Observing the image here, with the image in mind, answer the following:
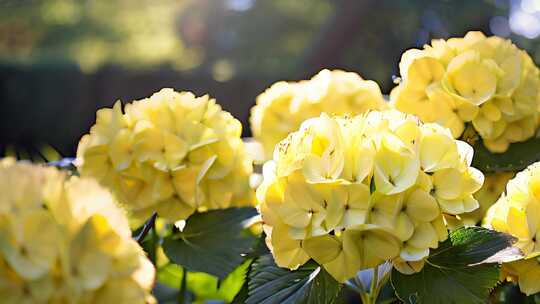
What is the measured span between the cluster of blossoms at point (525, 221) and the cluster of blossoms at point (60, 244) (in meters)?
0.36

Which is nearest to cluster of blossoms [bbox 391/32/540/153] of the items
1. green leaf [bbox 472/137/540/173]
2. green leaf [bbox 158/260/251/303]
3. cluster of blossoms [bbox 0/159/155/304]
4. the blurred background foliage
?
green leaf [bbox 472/137/540/173]

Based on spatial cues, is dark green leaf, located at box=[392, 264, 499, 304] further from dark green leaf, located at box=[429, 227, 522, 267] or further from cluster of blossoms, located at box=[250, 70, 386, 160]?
cluster of blossoms, located at box=[250, 70, 386, 160]

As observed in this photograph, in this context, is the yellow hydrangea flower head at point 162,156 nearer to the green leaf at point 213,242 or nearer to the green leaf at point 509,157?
the green leaf at point 213,242

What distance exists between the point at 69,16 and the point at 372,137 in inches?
519

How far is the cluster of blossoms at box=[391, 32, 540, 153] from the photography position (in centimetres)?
86

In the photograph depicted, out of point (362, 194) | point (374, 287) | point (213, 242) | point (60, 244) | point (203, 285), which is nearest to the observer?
point (60, 244)

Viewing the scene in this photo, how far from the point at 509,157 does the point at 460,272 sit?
0.92 feet

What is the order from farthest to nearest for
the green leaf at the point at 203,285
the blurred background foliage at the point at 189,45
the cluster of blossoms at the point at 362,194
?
the blurred background foliage at the point at 189,45 < the green leaf at the point at 203,285 < the cluster of blossoms at the point at 362,194

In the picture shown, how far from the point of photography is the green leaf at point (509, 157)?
86 cm

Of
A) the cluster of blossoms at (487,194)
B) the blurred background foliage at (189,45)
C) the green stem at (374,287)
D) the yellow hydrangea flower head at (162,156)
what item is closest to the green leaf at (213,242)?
the yellow hydrangea flower head at (162,156)

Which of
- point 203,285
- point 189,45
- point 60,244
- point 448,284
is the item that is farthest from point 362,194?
point 189,45

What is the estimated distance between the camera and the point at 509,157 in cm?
88

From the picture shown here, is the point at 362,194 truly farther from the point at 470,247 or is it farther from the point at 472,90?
the point at 472,90

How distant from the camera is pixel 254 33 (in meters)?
11.7
